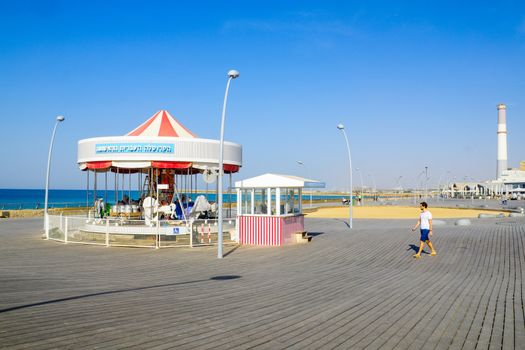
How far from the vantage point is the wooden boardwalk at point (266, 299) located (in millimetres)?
6367

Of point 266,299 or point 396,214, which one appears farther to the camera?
point 396,214

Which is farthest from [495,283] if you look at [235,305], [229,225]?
[229,225]

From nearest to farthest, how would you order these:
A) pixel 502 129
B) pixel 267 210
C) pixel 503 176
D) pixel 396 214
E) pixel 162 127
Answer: pixel 267 210 → pixel 162 127 → pixel 396 214 → pixel 502 129 → pixel 503 176

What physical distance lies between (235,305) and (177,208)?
44.7ft

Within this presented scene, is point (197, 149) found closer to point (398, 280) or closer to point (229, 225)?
point (229, 225)

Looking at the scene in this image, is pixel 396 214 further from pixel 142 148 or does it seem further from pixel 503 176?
pixel 503 176

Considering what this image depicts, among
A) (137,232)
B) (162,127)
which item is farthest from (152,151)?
(137,232)

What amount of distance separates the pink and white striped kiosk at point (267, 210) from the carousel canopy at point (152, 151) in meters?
2.92

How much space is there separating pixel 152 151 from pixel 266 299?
13.1 metres

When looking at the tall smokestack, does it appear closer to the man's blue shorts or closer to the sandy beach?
the sandy beach

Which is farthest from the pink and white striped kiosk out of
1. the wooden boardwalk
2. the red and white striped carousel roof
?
the red and white striped carousel roof

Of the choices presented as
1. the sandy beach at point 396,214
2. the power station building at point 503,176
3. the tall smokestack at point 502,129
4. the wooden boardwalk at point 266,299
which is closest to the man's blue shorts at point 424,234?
the wooden boardwalk at point 266,299

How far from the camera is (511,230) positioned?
19656 millimetres

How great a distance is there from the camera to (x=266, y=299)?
902 cm
